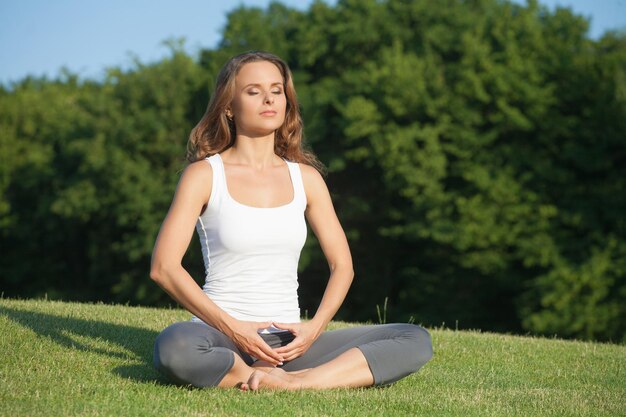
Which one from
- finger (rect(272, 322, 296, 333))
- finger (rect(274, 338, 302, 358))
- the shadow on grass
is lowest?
the shadow on grass

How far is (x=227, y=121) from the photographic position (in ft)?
19.4

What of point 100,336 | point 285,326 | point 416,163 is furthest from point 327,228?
point 416,163

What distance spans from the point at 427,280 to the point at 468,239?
9.28ft

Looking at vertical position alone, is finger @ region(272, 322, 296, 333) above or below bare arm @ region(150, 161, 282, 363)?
below

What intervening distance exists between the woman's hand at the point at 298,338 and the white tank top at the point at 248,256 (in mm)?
115

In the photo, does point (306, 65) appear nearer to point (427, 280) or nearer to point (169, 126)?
point (169, 126)

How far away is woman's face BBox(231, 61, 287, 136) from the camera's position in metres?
5.71

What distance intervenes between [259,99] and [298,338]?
5.08ft

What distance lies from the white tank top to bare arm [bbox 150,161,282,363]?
0.42 feet

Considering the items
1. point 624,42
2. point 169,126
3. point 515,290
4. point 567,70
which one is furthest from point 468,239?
point 169,126

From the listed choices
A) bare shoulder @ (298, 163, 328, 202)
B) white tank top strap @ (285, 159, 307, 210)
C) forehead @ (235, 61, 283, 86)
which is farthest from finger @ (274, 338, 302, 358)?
forehead @ (235, 61, 283, 86)

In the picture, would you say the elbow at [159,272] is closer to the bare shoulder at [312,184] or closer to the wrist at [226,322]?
the wrist at [226,322]

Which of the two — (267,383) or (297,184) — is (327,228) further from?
(267,383)

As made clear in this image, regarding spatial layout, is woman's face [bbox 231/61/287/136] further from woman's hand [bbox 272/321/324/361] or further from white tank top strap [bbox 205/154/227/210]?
woman's hand [bbox 272/321/324/361]
